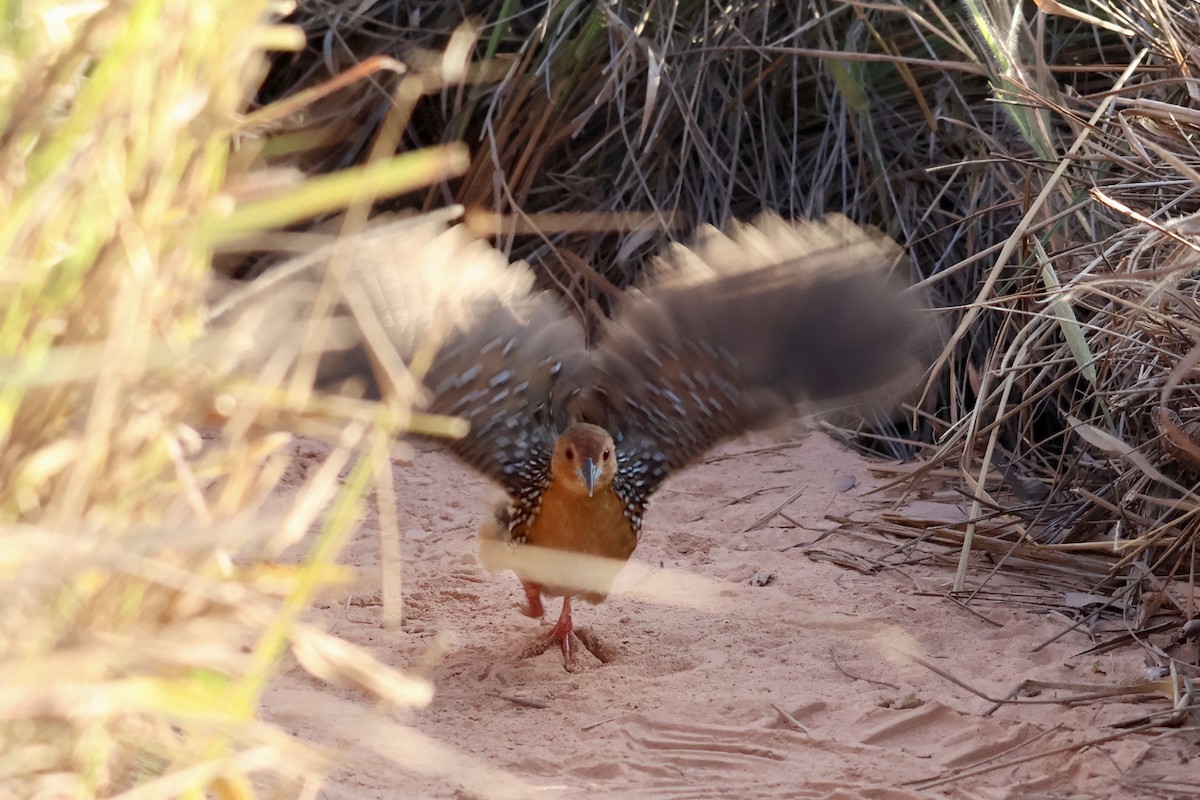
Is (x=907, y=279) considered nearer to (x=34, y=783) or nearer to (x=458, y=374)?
(x=458, y=374)

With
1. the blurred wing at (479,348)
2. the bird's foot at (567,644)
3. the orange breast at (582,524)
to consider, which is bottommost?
the bird's foot at (567,644)

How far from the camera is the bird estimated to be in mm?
3598

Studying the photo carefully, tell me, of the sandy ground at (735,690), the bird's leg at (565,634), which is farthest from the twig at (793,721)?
the bird's leg at (565,634)

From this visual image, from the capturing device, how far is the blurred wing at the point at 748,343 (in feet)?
12.2

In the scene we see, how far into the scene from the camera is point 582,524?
141 inches

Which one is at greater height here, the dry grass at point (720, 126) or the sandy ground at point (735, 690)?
the dry grass at point (720, 126)

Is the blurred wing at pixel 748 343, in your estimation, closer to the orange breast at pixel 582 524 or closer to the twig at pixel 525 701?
the orange breast at pixel 582 524

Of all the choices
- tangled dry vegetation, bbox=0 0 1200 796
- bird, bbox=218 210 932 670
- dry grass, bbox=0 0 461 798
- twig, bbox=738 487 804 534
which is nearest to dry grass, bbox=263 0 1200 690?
tangled dry vegetation, bbox=0 0 1200 796

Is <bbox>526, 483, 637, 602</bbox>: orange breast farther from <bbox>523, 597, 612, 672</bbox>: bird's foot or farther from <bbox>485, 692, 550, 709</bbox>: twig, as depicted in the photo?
<bbox>485, 692, 550, 709</bbox>: twig

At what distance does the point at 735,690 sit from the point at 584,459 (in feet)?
2.47

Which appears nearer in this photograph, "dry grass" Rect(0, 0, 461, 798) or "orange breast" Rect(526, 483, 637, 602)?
"dry grass" Rect(0, 0, 461, 798)

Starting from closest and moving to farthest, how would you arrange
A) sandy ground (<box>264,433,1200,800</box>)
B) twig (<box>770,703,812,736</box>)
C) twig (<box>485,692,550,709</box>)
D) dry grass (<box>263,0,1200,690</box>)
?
sandy ground (<box>264,433,1200,800</box>)
twig (<box>770,703,812,736</box>)
twig (<box>485,692,550,709</box>)
dry grass (<box>263,0,1200,690</box>)

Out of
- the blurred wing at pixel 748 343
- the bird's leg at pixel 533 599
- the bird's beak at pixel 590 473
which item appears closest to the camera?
the bird's beak at pixel 590 473

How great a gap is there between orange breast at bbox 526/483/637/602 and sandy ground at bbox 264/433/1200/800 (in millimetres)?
347
